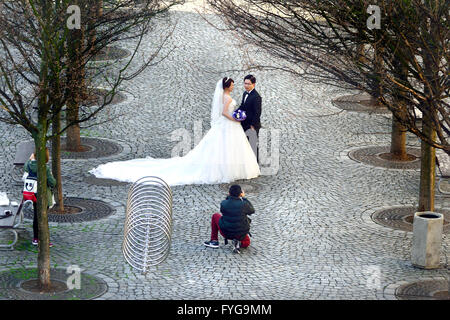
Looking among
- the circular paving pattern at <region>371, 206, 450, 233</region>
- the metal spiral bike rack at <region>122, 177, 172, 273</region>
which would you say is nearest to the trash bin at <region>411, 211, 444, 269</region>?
the circular paving pattern at <region>371, 206, 450, 233</region>

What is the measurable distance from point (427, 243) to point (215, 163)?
5460 millimetres

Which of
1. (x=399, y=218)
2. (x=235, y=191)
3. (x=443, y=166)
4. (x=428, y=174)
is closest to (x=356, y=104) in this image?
(x=443, y=166)

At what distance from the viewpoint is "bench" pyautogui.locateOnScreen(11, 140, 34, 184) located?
55.1ft

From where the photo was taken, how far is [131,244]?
13.5 meters

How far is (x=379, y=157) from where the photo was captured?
19000 millimetres

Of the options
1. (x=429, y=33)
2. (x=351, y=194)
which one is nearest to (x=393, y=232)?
(x=351, y=194)

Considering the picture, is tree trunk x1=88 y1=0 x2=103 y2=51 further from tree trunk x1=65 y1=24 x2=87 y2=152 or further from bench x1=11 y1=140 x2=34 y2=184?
bench x1=11 y1=140 x2=34 y2=184

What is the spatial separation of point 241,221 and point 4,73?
415 centimetres

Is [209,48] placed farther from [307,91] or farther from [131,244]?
[131,244]

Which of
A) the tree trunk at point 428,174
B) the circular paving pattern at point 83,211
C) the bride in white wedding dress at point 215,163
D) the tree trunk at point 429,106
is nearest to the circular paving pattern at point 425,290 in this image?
the tree trunk at point 429,106

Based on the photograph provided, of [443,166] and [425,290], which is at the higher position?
[443,166]

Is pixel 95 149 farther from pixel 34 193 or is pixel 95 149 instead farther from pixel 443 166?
pixel 443 166

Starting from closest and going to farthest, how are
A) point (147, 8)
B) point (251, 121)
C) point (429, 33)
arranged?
point (429, 33) → point (147, 8) → point (251, 121)

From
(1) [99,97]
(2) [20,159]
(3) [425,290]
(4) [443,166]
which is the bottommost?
(3) [425,290]
